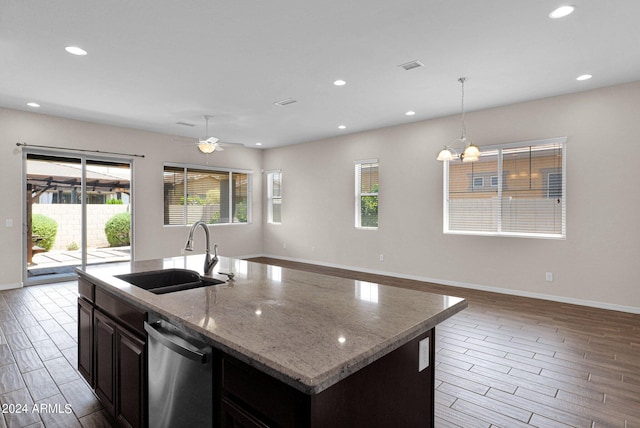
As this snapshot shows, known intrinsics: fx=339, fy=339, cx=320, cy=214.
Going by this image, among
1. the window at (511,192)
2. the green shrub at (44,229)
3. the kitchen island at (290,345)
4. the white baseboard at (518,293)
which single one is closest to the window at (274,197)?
the white baseboard at (518,293)

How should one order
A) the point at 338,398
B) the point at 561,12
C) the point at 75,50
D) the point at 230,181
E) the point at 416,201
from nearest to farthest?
the point at 338,398 < the point at 561,12 < the point at 75,50 < the point at 416,201 < the point at 230,181

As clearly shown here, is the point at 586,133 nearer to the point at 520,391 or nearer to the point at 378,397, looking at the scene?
the point at 520,391

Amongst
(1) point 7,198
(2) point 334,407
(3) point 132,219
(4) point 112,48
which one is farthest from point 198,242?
(2) point 334,407

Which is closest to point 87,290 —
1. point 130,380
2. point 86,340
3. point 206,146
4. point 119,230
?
Answer: point 86,340

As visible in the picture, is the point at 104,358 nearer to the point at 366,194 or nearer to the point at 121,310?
the point at 121,310

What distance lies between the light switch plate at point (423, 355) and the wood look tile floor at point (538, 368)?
90 cm

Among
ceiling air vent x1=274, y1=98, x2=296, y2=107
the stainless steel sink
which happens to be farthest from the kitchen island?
ceiling air vent x1=274, y1=98, x2=296, y2=107

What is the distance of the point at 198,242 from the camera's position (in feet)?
25.5

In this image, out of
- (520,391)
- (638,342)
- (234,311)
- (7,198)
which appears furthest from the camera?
(7,198)

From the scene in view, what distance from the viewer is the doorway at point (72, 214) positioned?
5.67 meters

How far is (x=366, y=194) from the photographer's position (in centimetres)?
696

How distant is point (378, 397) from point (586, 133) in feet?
16.4

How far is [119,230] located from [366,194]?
16.1 ft

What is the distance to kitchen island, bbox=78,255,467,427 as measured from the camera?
100 centimetres
